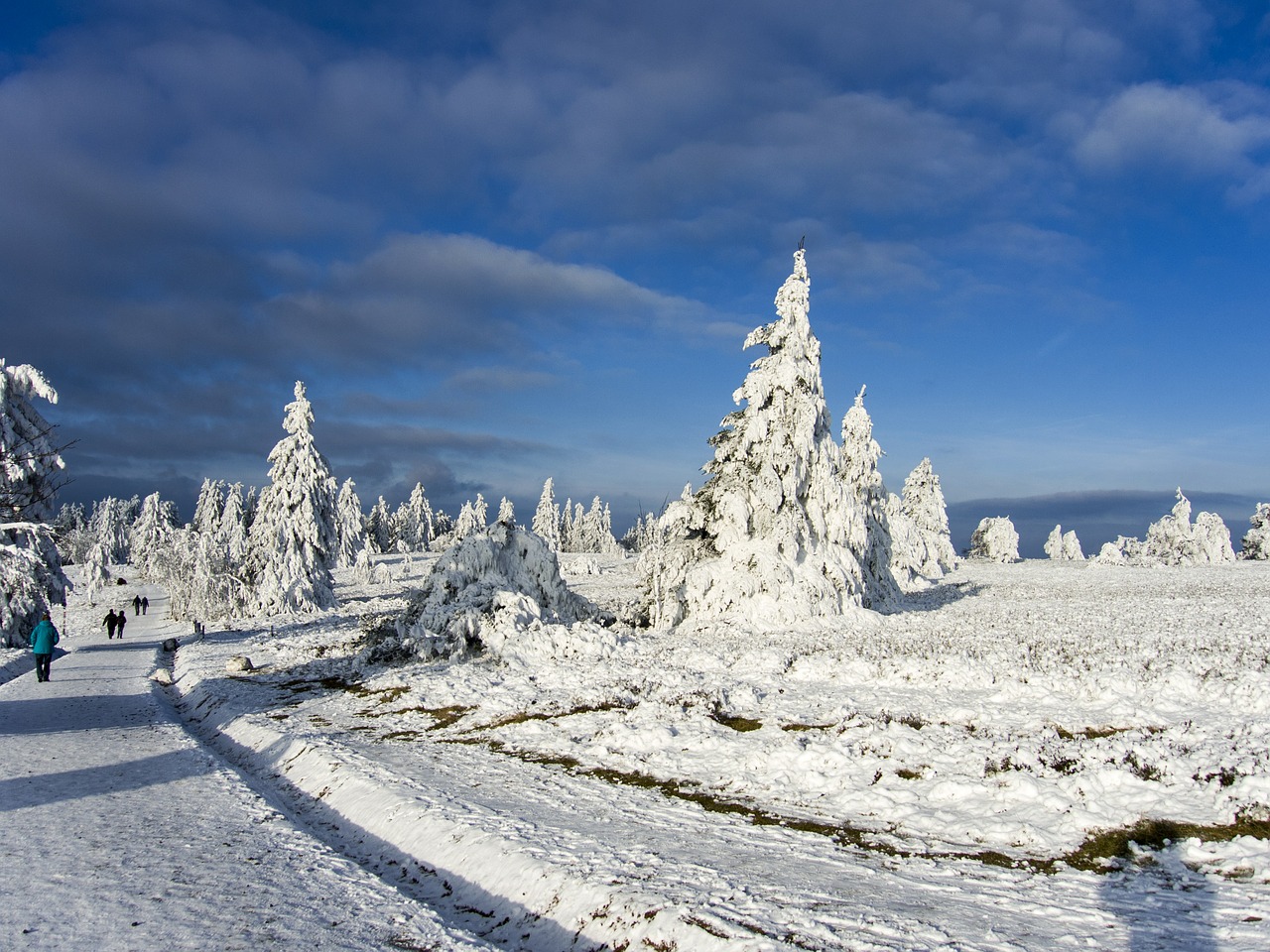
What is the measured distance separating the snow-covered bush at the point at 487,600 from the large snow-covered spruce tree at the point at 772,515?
448 cm

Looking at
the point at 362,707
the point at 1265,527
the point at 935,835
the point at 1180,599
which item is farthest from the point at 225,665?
the point at 1265,527

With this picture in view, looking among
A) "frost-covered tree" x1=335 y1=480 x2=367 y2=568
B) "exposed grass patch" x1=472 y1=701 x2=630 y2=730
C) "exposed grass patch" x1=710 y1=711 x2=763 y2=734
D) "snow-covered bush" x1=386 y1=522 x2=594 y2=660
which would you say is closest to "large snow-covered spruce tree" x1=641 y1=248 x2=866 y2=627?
"snow-covered bush" x1=386 y1=522 x2=594 y2=660

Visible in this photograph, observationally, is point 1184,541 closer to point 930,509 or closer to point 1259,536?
point 1259,536

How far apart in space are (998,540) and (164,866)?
106150 mm

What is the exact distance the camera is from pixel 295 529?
1644 inches

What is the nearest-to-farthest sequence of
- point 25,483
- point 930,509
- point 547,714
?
point 547,714 < point 25,483 < point 930,509

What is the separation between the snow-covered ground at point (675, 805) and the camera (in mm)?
6273

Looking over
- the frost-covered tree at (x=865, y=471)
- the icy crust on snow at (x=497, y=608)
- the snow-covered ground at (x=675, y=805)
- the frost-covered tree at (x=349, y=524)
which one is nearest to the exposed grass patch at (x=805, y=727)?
the snow-covered ground at (x=675, y=805)

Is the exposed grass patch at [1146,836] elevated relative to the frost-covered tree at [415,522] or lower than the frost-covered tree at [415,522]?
lower

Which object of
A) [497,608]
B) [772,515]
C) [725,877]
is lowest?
[725,877]

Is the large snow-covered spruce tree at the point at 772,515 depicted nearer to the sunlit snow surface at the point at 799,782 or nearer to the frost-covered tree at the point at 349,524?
the sunlit snow surface at the point at 799,782

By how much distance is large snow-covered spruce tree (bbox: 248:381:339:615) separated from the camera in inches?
1628

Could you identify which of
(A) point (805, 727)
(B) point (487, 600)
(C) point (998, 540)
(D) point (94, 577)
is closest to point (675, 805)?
(A) point (805, 727)

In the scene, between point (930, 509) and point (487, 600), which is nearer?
point (487, 600)
